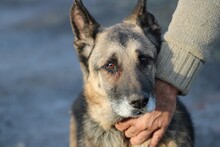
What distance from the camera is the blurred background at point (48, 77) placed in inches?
328

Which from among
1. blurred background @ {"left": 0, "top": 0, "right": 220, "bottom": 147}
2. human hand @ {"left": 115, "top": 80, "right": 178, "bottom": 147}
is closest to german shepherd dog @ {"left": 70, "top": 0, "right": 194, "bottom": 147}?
human hand @ {"left": 115, "top": 80, "right": 178, "bottom": 147}

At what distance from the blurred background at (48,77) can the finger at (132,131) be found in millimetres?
2390

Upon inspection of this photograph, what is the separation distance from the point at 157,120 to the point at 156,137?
20cm

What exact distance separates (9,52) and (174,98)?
28.6 ft

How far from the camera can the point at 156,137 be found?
17.2 ft

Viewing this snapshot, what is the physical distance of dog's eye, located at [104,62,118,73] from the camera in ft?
17.2

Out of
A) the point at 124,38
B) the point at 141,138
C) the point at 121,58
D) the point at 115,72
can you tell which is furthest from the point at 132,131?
the point at 124,38

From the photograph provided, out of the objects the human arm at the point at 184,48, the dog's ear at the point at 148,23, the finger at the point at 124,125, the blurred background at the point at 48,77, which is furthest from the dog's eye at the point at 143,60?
the blurred background at the point at 48,77

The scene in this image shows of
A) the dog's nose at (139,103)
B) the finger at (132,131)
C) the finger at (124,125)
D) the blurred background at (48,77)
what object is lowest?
the finger at (132,131)

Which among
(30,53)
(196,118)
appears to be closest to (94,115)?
(196,118)

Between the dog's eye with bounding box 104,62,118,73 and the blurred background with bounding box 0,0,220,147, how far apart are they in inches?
104

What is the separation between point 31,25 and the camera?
15.3 metres

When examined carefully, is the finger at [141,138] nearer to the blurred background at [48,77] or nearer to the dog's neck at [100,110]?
the dog's neck at [100,110]

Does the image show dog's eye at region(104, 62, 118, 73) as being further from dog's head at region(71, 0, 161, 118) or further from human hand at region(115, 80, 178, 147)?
human hand at region(115, 80, 178, 147)
